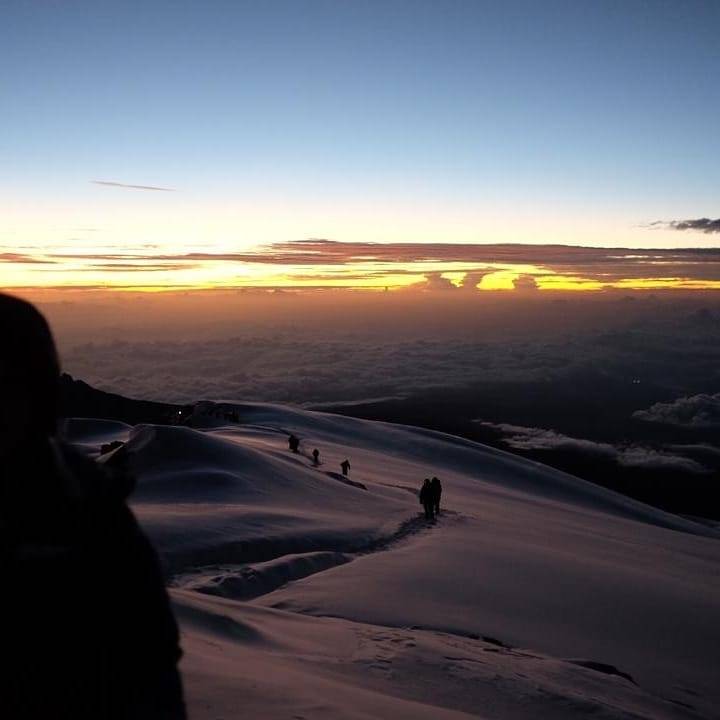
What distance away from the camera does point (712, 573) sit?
23891 millimetres

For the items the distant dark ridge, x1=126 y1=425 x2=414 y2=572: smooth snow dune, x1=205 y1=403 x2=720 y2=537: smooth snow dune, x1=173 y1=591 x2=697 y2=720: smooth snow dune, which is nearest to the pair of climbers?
x1=126 y1=425 x2=414 y2=572: smooth snow dune

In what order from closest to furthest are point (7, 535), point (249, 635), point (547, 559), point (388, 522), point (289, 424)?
point (7, 535)
point (249, 635)
point (547, 559)
point (388, 522)
point (289, 424)

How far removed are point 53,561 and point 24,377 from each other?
0.45 metres

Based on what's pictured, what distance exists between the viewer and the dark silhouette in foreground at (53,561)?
5.49ft

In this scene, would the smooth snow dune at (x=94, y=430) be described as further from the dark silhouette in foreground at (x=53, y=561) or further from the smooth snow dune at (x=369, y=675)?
the dark silhouette in foreground at (x=53, y=561)

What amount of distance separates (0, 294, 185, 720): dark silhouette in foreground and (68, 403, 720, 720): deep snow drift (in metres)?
0.58

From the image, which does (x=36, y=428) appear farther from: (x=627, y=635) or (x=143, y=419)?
(x=143, y=419)

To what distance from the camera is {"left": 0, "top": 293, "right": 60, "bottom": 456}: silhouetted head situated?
1682 millimetres

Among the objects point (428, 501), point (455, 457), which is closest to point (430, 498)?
point (428, 501)

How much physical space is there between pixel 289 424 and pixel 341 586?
47.0 meters

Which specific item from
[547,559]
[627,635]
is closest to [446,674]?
[627,635]

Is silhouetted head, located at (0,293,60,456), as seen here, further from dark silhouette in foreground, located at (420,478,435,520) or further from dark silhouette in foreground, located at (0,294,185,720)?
dark silhouette in foreground, located at (420,478,435,520)

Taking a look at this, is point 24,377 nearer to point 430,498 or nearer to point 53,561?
point 53,561

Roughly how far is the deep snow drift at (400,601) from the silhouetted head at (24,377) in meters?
0.60
